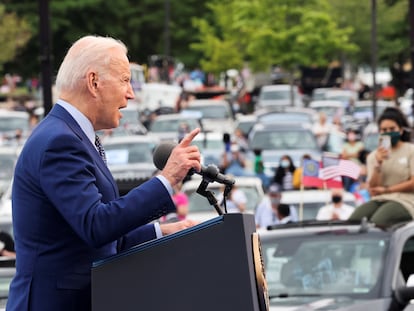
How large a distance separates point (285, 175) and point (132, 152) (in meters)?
6.28

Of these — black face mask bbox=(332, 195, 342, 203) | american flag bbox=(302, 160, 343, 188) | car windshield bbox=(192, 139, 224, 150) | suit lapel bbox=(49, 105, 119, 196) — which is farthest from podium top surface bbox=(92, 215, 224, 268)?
car windshield bbox=(192, 139, 224, 150)

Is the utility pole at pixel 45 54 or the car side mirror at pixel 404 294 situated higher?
the utility pole at pixel 45 54

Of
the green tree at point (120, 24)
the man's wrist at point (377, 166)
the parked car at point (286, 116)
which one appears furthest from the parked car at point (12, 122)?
the man's wrist at point (377, 166)

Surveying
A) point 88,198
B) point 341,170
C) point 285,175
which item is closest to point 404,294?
point 88,198

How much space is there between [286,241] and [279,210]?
23.5ft

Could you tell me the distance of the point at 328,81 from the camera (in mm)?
75500

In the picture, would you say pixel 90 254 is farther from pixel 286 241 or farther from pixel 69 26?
pixel 69 26

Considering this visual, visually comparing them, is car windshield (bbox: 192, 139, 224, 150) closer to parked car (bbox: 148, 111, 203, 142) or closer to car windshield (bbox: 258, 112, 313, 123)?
parked car (bbox: 148, 111, 203, 142)

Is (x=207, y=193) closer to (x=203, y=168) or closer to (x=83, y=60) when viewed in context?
(x=203, y=168)

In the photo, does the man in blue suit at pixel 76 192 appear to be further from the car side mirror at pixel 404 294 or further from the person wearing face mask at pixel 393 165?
the person wearing face mask at pixel 393 165

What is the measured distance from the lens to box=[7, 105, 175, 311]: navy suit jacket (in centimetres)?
438

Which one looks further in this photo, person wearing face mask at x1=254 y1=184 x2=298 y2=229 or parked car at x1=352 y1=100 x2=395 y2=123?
parked car at x1=352 y1=100 x2=395 y2=123

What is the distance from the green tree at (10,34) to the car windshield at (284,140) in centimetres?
2867

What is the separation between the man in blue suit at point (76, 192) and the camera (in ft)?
14.4
